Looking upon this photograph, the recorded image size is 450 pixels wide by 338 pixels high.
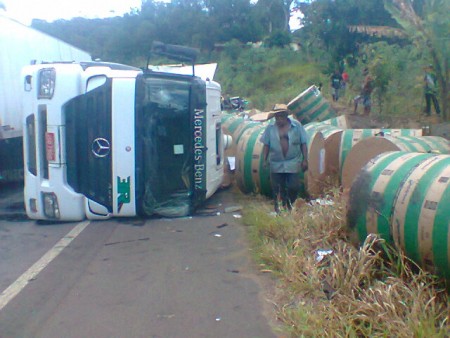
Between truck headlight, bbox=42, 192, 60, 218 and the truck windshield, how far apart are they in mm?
1110

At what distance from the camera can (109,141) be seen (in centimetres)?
835

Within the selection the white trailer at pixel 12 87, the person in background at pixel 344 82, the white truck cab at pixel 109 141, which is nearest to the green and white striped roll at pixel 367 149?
the white truck cab at pixel 109 141

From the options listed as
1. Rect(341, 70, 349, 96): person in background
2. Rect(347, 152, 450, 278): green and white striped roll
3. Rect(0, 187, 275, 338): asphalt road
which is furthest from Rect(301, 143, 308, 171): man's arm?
Rect(341, 70, 349, 96): person in background

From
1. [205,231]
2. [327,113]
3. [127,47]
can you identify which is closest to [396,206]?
[205,231]

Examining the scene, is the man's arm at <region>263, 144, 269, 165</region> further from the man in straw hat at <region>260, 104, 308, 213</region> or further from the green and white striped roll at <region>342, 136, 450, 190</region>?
the green and white striped roll at <region>342, 136, 450, 190</region>

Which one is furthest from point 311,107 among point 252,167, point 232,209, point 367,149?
point 367,149

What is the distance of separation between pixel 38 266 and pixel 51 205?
1.86 meters

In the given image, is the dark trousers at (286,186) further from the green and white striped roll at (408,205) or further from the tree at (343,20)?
the tree at (343,20)

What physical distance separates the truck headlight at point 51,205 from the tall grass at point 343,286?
299cm

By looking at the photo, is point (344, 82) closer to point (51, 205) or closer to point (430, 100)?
point (430, 100)

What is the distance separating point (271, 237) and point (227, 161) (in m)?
4.61

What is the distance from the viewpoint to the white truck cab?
8.33 meters

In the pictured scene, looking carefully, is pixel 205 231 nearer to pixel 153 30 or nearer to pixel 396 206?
pixel 396 206

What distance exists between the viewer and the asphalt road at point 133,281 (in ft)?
16.6
